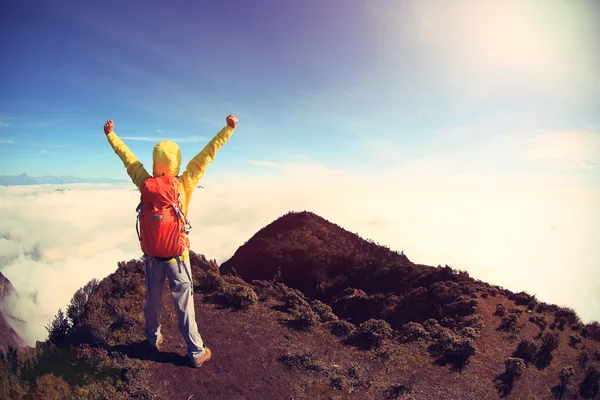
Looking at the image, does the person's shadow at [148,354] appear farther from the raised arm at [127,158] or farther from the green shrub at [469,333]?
the green shrub at [469,333]

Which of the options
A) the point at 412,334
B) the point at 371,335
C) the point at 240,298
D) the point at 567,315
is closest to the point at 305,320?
the point at 371,335

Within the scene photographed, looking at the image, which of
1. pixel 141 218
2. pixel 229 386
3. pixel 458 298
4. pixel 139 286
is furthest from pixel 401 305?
pixel 141 218

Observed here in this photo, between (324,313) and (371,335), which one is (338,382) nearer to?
(371,335)

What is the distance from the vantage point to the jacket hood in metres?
4.07

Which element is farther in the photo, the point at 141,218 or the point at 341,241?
the point at 341,241

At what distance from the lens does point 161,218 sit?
3990 millimetres

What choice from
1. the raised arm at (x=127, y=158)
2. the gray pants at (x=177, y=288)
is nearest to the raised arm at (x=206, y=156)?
the raised arm at (x=127, y=158)

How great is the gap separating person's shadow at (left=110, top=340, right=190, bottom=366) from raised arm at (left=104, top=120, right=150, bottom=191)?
3075 mm

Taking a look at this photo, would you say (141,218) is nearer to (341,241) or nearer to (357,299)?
(357,299)

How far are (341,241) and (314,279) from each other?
639 cm

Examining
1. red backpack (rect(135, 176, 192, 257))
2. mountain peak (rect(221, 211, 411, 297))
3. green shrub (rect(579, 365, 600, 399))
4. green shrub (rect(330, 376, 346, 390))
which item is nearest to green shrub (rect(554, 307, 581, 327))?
green shrub (rect(579, 365, 600, 399))

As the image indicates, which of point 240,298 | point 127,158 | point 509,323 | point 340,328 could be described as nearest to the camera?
point 127,158

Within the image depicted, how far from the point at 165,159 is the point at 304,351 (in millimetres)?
4583

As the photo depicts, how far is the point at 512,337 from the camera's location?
7.82 metres
